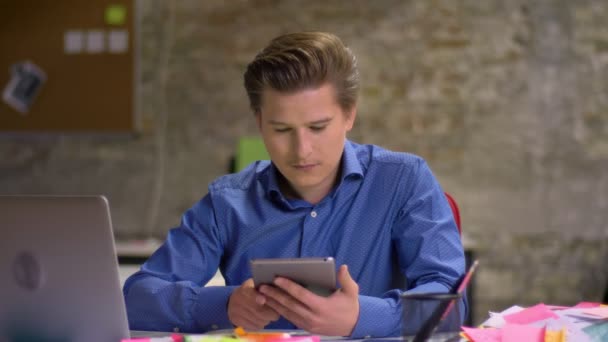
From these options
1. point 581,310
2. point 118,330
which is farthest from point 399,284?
point 118,330

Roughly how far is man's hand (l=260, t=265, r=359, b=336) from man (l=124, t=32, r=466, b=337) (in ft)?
0.36

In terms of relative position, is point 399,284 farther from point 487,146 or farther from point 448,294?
point 487,146

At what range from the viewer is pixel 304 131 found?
1.58 metres

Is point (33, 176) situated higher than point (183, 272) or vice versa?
point (183, 272)

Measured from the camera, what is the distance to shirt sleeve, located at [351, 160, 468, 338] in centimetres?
143

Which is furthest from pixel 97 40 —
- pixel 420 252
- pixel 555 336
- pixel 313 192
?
pixel 555 336

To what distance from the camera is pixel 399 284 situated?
5.92 feet

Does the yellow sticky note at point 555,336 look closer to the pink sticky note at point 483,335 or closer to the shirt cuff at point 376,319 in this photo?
the pink sticky note at point 483,335

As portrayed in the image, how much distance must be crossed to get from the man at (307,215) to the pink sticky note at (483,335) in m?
0.18

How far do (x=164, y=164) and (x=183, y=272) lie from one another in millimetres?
2477

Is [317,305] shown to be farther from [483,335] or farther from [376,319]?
[483,335]

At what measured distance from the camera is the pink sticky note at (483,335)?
1287 mm

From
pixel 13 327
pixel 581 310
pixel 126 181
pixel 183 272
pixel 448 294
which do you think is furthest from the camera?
pixel 126 181

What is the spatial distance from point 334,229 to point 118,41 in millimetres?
2711
